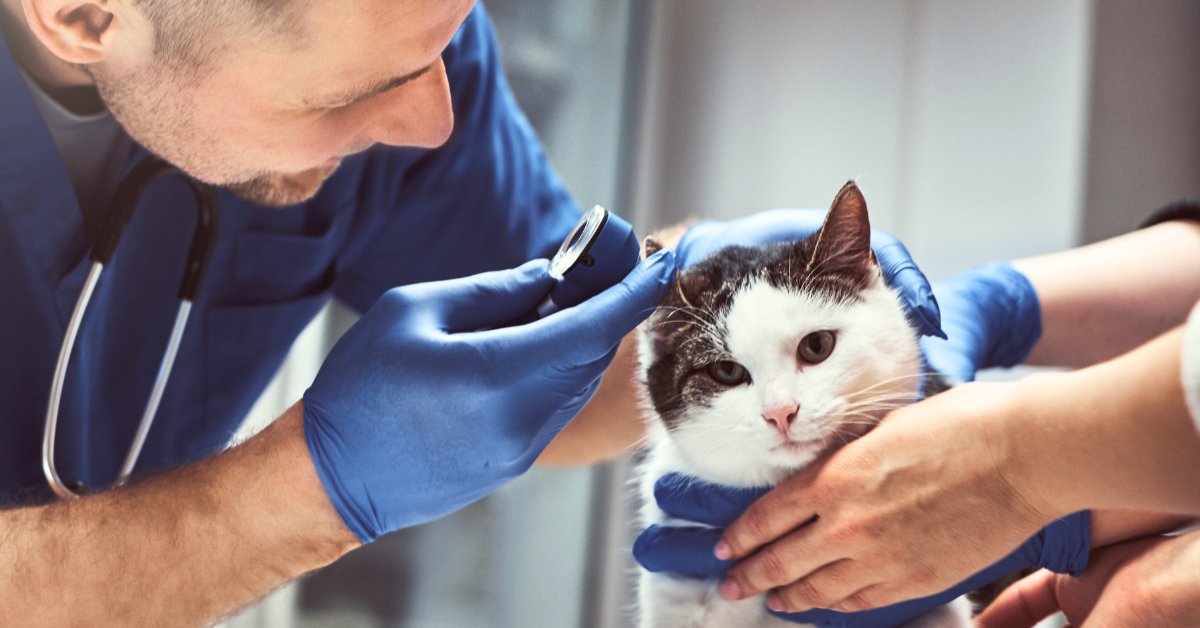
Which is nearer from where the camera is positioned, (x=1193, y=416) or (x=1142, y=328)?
(x=1193, y=416)

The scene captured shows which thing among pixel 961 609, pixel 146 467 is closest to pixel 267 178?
pixel 146 467

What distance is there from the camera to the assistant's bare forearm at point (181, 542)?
28.9 inches

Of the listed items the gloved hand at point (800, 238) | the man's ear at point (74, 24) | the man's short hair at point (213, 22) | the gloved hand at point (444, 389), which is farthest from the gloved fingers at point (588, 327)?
the man's ear at point (74, 24)

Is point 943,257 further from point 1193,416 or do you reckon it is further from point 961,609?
point 1193,416

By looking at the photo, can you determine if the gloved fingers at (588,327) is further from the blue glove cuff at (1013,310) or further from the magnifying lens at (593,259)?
the blue glove cuff at (1013,310)

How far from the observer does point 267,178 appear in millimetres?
920

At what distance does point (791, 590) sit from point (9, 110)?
0.85m

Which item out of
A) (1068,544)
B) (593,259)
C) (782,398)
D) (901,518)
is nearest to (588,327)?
(593,259)

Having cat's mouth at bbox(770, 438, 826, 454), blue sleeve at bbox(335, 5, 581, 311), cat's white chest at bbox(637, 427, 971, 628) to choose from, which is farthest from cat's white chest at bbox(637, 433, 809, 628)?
blue sleeve at bbox(335, 5, 581, 311)

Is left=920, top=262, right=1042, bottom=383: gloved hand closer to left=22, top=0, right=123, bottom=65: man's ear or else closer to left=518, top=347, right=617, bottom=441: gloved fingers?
left=518, top=347, right=617, bottom=441: gloved fingers

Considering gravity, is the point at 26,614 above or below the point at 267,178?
below

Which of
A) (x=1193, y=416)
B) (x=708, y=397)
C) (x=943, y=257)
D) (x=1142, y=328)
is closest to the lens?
(x=1193, y=416)

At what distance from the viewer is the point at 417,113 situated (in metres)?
0.87

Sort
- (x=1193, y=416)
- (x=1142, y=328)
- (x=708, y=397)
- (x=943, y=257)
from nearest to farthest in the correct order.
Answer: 1. (x=1193, y=416)
2. (x=1142, y=328)
3. (x=708, y=397)
4. (x=943, y=257)
